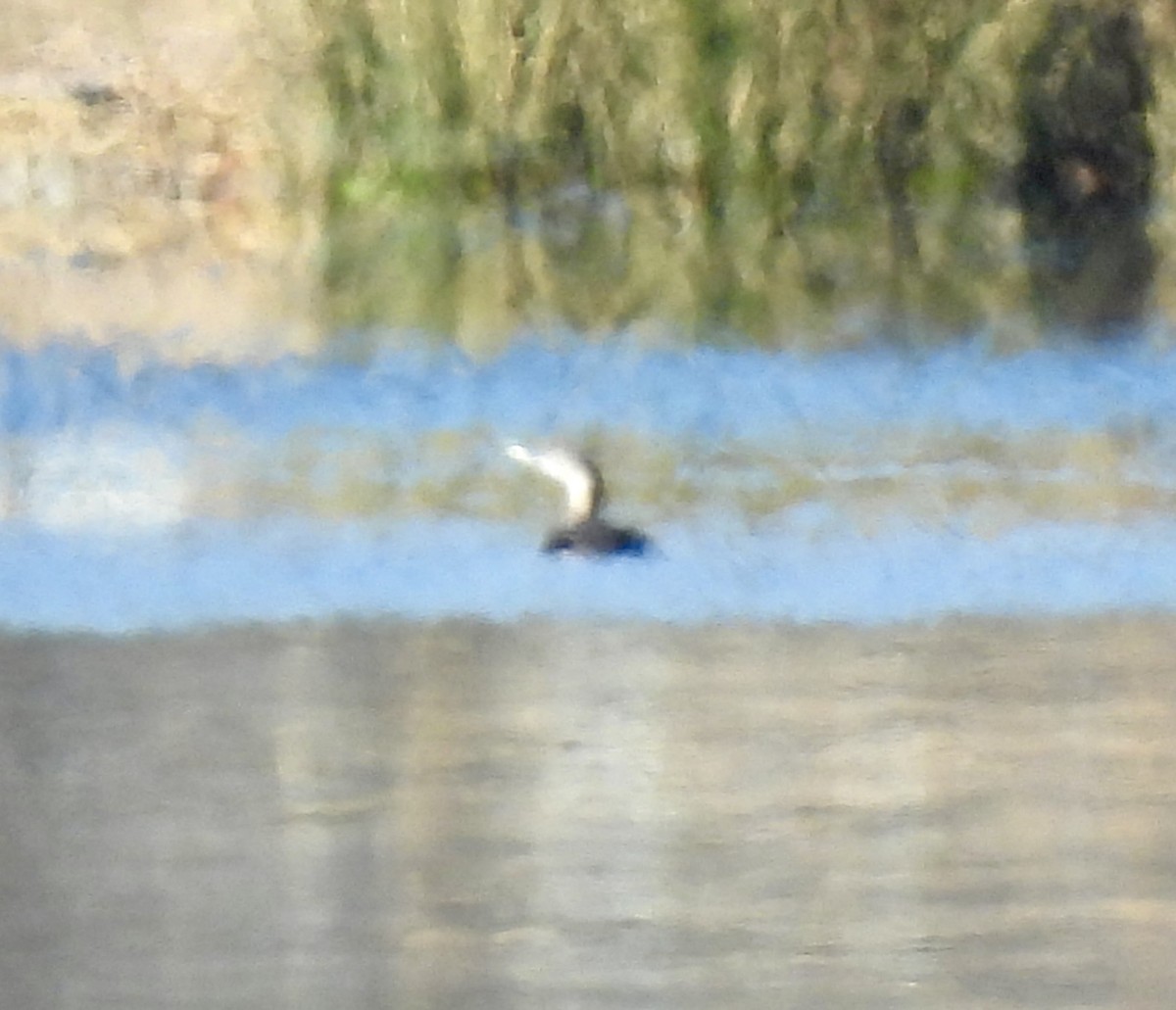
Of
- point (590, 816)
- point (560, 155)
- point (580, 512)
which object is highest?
point (560, 155)

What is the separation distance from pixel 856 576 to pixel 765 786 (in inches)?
5.9

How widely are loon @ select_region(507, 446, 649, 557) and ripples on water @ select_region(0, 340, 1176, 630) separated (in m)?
0.01

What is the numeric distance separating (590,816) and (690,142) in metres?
0.51

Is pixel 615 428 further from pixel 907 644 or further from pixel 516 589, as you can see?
pixel 907 644

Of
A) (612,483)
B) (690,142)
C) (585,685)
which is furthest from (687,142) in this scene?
(585,685)

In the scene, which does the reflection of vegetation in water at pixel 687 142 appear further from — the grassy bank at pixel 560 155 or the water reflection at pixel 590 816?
the water reflection at pixel 590 816

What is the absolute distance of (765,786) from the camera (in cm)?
91

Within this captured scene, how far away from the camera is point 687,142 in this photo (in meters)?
1.12

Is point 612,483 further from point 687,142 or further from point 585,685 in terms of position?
point 687,142

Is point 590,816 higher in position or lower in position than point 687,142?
lower

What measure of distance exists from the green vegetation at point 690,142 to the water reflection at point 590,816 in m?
0.29

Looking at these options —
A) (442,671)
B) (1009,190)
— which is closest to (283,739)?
(442,671)

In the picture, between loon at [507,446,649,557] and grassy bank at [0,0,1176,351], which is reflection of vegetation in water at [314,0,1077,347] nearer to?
grassy bank at [0,0,1176,351]

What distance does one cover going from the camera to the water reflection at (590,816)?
88cm
